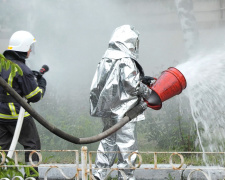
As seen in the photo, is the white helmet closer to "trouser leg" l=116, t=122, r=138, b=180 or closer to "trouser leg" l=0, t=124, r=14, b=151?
"trouser leg" l=0, t=124, r=14, b=151

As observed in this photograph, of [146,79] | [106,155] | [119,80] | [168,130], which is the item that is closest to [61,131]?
[119,80]

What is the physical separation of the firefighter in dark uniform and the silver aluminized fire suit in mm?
602

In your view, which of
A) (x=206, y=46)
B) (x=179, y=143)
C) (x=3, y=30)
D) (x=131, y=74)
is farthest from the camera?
(x=3, y=30)

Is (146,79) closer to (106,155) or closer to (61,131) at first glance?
(106,155)

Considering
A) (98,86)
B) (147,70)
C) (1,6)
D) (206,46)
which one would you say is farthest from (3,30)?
(98,86)

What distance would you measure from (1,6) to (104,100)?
488 centimetres

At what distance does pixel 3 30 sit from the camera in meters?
9.55

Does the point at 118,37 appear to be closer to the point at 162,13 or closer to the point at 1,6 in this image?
the point at 162,13

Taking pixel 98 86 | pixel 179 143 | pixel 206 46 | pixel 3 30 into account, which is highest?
pixel 3 30

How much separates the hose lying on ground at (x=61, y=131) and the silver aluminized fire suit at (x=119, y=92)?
0.62 feet

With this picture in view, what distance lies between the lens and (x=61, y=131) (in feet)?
12.3

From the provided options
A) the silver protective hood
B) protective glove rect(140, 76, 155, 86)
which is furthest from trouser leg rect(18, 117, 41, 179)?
protective glove rect(140, 76, 155, 86)

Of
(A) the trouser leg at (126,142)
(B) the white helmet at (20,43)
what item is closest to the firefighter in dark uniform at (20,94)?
(B) the white helmet at (20,43)

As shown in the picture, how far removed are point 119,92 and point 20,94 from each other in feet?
3.15
